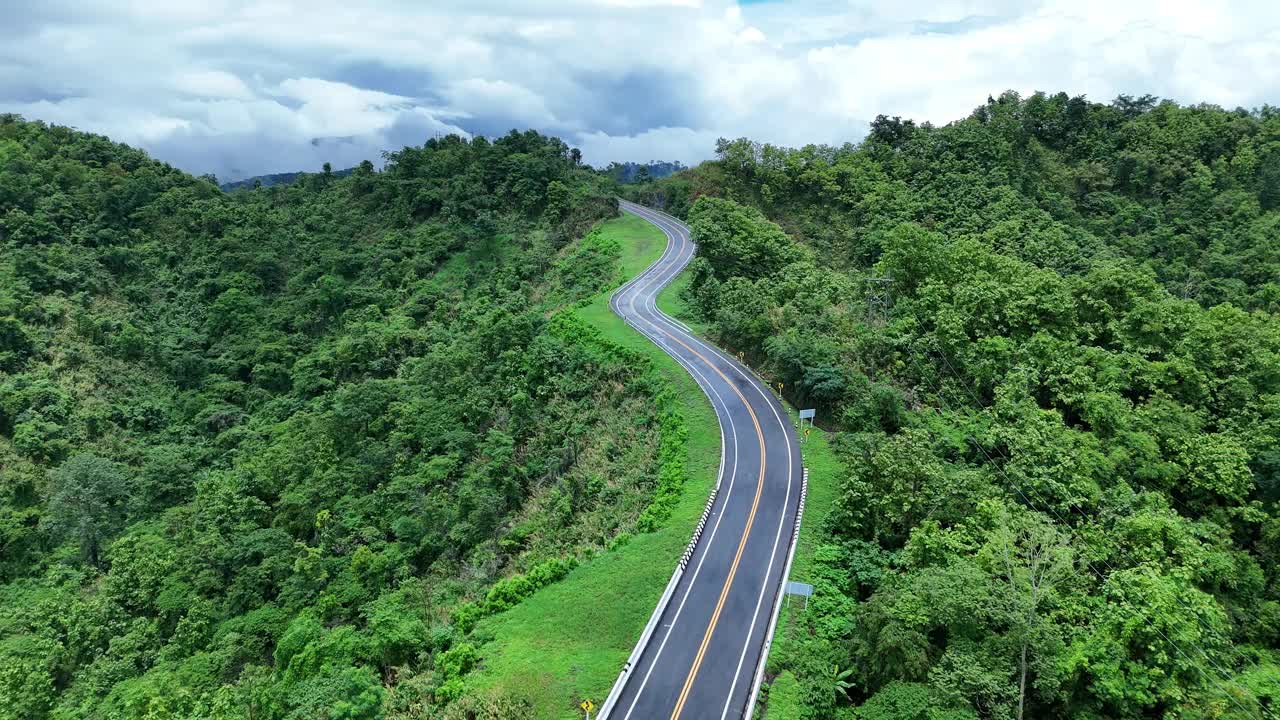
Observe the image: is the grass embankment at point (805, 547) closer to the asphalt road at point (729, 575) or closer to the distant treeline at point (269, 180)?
the asphalt road at point (729, 575)

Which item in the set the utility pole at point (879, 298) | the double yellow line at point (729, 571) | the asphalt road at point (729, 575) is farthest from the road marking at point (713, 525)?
the utility pole at point (879, 298)

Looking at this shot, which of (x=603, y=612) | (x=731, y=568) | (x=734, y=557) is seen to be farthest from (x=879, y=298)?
(x=603, y=612)

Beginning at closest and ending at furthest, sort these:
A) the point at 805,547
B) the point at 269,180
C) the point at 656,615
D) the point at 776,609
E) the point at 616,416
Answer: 1. the point at 656,615
2. the point at 776,609
3. the point at 805,547
4. the point at 616,416
5. the point at 269,180

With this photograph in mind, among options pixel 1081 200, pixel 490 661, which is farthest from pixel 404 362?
pixel 1081 200

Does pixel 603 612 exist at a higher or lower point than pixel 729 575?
lower

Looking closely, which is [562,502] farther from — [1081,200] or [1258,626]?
[1081,200]

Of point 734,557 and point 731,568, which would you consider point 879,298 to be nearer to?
point 734,557
